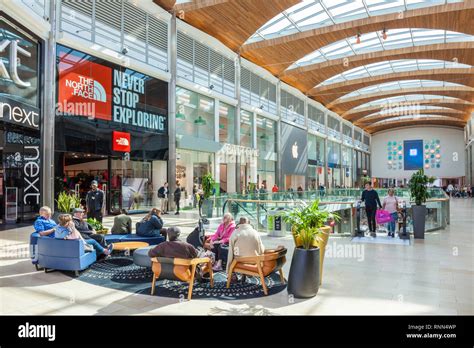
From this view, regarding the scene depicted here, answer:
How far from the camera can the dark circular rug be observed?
498 cm

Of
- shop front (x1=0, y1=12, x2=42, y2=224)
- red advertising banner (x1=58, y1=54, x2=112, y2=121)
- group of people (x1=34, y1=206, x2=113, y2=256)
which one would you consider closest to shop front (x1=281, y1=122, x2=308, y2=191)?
red advertising banner (x1=58, y1=54, x2=112, y2=121)

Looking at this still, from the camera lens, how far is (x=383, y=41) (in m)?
23.8

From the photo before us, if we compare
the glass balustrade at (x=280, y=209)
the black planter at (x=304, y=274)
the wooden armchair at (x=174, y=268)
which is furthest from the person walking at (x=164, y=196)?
the black planter at (x=304, y=274)

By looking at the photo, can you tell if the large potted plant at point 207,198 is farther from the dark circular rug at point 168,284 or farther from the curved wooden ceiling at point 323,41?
the curved wooden ceiling at point 323,41

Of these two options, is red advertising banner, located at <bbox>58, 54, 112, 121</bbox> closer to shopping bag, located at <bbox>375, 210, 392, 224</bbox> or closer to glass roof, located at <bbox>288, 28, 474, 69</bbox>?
shopping bag, located at <bbox>375, 210, 392, 224</bbox>

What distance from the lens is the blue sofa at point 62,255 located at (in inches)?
231

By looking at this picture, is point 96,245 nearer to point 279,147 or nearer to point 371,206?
point 371,206

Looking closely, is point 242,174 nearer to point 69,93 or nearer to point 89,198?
point 69,93

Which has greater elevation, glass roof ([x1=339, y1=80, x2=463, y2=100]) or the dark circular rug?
glass roof ([x1=339, y1=80, x2=463, y2=100])

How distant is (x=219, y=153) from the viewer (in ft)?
70.5

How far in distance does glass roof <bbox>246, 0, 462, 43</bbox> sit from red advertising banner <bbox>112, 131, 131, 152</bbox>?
10738mm

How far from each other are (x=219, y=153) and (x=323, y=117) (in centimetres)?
2166

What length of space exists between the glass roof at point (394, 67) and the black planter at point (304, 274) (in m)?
27.0

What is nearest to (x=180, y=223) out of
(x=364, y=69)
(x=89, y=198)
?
(x=89, y=198)
